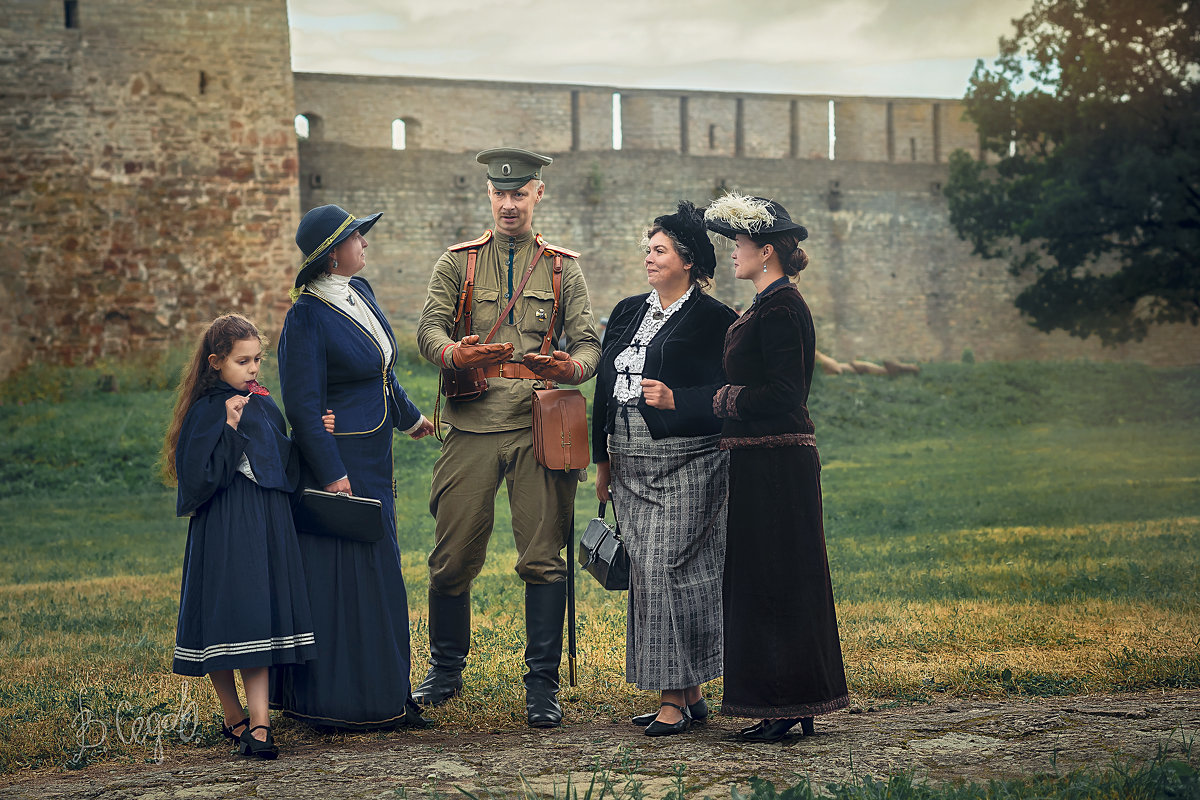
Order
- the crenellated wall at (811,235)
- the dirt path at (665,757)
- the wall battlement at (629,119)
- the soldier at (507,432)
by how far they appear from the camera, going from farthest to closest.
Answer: the wall battlement at (629,119), the crenellated wall at (811,235), the soldier at (507,432), the dirt path at (665,757)

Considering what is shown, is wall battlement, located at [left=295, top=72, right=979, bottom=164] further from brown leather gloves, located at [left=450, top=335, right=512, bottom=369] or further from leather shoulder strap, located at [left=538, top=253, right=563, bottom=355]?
brown leather gloves, located at [left=450, top=335, right=512, bottom=369]

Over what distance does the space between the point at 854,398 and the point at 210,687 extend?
1544 centimetres

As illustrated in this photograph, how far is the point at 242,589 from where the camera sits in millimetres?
3771

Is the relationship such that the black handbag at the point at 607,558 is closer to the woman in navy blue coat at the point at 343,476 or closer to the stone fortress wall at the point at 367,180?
the woman in navy blue coat at the point at 343,476

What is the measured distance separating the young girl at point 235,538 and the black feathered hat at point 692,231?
4.99ft

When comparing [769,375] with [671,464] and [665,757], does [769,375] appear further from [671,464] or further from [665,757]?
[665,757]

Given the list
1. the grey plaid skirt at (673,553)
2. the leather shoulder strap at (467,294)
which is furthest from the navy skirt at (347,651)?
the leather shoulder strap at (467,294)

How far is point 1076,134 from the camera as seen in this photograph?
18344 mm

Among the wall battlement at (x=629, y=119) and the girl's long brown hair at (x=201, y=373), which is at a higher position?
the wall battlement at (x=629, y=119)

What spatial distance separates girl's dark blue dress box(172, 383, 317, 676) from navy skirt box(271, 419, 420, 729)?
11cm

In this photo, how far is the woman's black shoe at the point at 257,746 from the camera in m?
3.76

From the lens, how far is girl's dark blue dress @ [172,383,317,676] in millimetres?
3758

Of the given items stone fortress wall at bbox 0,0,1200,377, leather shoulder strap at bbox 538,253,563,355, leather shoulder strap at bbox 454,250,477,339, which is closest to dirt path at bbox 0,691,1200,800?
leather shoulder strap at bbox 538,253,563,355

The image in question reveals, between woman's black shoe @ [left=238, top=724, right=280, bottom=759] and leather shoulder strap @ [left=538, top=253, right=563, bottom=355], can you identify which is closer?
woman's black shoe @ [left=238, top=724, right=280, bottom=759]
